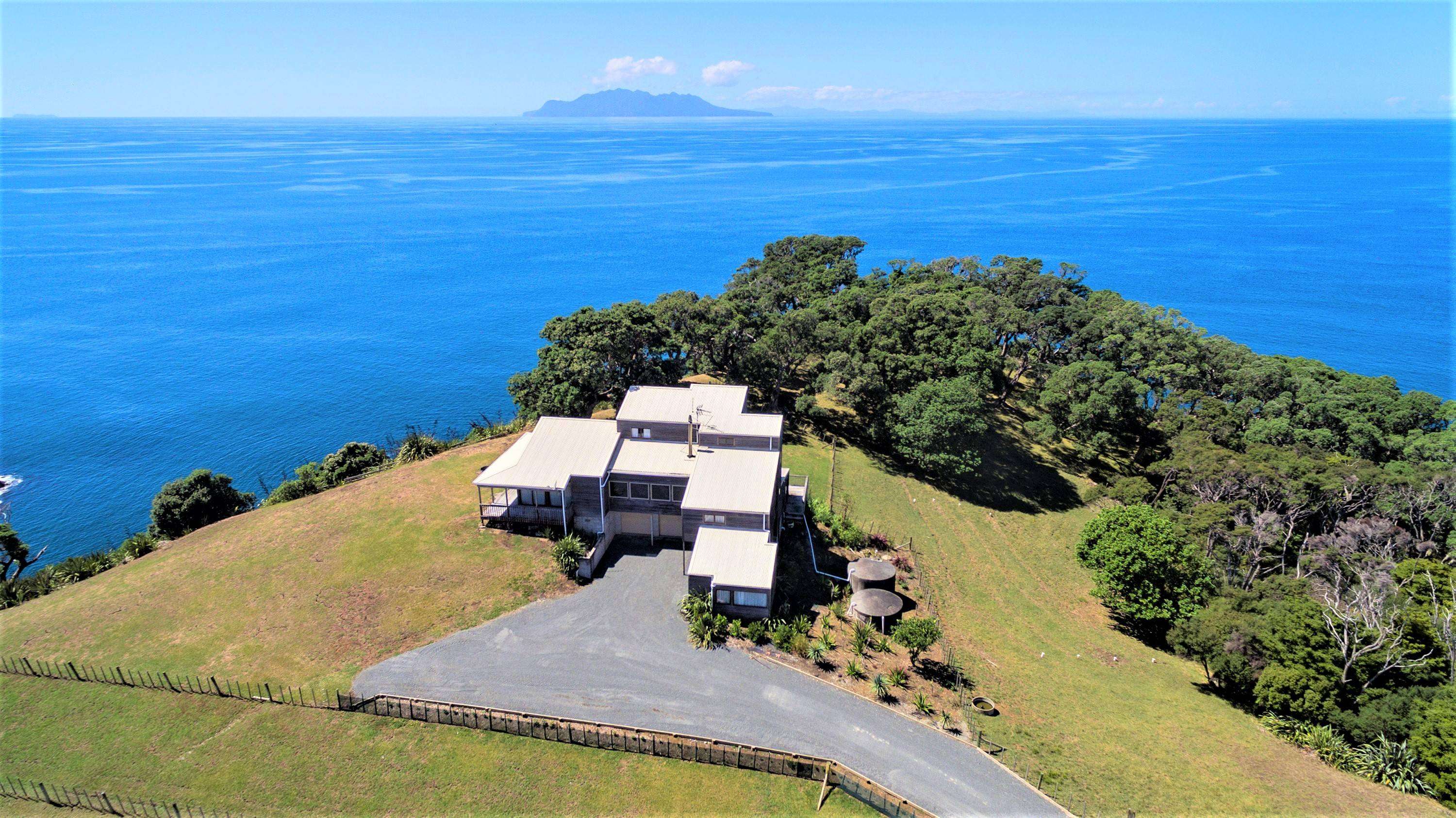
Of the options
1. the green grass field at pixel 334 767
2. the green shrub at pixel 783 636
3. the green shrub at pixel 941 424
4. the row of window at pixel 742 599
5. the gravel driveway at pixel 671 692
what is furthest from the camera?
the green shrub at pixel 941 424

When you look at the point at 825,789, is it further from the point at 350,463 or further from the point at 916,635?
the point at 350,463

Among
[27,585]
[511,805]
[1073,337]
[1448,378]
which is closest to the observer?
[511,805]

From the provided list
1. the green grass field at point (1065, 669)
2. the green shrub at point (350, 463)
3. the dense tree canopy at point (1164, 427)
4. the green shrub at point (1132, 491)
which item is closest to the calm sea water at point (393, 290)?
the green shrub at point (350, 463)

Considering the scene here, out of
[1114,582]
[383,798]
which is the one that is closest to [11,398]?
[383,798]

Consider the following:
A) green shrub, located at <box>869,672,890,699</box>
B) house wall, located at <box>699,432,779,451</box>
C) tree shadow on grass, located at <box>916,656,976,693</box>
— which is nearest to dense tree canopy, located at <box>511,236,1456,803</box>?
tree shadow on grass, located at <box>916,656,976,693</box>

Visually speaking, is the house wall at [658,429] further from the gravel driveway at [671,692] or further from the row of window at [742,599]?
the row of window at [742,599]

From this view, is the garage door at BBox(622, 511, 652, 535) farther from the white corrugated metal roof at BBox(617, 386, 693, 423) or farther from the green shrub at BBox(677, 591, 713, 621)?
the green shrub at BBox(677, 591, 713, 621)

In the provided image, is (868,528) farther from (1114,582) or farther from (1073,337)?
(1073,337)
